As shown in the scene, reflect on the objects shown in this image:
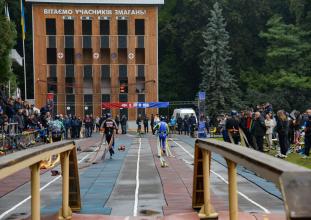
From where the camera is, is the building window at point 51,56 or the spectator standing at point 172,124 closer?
the spectator standing at point 172,124

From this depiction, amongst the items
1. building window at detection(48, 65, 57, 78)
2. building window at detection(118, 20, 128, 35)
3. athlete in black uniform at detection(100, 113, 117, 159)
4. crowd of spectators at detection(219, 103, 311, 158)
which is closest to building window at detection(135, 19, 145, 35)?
building window at detection(118, 20, 128, 35)

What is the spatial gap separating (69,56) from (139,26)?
26.0ft

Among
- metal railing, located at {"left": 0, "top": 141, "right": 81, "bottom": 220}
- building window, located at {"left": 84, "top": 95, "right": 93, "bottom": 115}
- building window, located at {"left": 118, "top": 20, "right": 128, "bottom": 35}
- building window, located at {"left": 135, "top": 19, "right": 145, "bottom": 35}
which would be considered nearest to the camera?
metal railing, located at {"left": 0, "top": 141, "right": 81, "bottom": 220}

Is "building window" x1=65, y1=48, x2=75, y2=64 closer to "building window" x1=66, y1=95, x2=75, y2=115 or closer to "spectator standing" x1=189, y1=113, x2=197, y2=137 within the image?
"building window" x1=66, y1=95, x2=75, y2=115

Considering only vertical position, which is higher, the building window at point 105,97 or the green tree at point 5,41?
the green tree at point 5,41

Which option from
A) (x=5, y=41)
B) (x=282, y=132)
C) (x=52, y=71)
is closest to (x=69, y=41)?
(x=52, y=71)

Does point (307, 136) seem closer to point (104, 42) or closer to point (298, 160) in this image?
point (298, 160)

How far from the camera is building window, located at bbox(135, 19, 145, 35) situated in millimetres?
55097

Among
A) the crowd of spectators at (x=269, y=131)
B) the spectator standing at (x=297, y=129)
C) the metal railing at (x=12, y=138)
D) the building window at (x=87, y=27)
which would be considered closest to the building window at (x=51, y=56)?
the building window at (x=87, y=27)

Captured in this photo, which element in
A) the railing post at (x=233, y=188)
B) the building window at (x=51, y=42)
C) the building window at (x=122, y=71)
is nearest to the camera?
the railing post at (x=233, y=188)

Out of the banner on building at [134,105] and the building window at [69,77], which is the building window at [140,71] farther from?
the building window at [69,77]

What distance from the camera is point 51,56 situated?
5569cm

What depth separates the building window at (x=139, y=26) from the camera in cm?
5510

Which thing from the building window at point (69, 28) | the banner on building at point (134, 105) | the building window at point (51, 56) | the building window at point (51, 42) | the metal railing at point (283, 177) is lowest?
the metal railing at point (283, 177)
